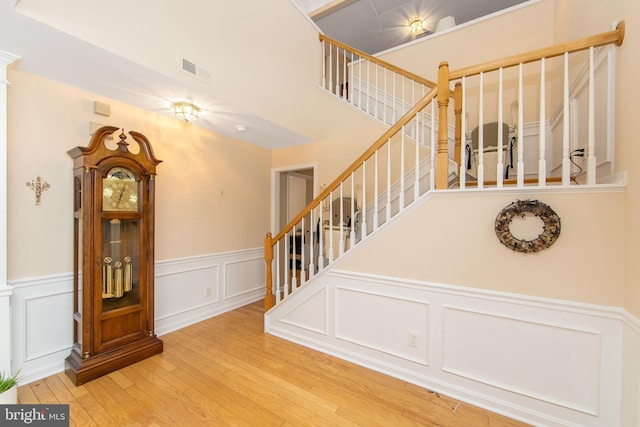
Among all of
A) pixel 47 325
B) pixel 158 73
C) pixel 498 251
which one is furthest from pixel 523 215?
pixel 47 325

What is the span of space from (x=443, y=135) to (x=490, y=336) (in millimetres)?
1553

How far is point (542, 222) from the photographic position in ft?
5.55

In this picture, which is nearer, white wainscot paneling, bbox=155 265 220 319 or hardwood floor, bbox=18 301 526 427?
hardwood floor, bbox=18 301 526 427

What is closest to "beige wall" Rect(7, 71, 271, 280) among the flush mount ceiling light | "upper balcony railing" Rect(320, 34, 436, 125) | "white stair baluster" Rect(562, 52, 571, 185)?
the flush mount ceiling light

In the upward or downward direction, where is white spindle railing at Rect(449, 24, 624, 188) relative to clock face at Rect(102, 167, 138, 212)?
upward

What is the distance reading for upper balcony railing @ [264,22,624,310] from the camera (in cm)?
170

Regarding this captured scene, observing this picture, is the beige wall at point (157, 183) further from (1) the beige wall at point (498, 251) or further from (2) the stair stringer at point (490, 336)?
(1) the beige wall at point (498, 251)

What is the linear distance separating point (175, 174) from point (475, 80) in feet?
13.8

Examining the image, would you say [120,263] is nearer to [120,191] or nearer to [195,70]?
[120,191]

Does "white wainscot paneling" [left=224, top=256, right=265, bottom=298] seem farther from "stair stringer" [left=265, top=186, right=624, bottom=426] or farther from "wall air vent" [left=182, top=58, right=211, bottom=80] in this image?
"wall air vent" [left=182, top=58, right=211, bottom=80]

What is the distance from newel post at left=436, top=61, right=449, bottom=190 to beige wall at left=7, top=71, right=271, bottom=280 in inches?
110

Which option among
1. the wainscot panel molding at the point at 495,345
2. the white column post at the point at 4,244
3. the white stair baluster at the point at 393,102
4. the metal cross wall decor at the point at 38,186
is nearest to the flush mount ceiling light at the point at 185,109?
the white column post at the point at 4,244

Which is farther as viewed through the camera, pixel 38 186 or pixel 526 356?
pixel 38 186

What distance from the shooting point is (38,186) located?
2.17 meters
